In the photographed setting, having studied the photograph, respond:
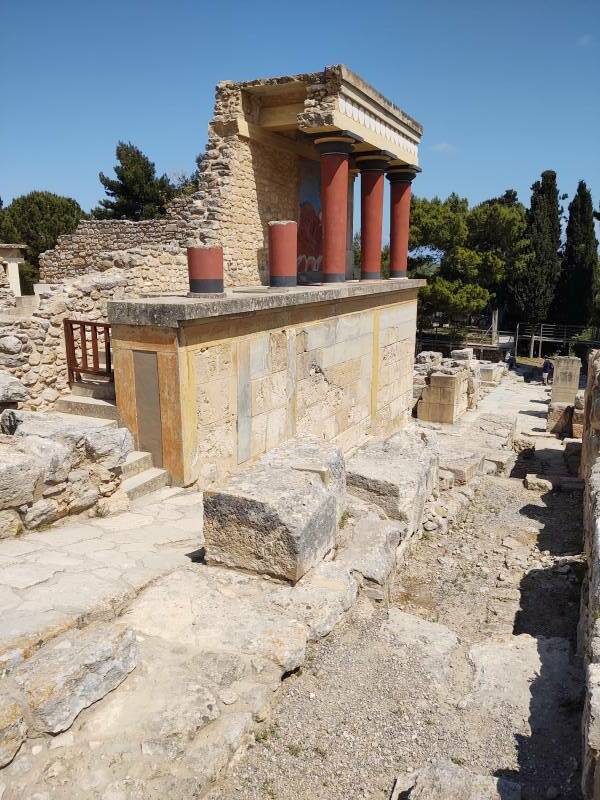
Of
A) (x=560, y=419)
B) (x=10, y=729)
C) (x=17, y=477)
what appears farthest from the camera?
(x=560, y=419)

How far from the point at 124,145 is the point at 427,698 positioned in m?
31.5

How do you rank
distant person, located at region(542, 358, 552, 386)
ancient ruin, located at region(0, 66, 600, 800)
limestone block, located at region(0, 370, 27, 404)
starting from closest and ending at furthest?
ancient ruin, located at region(0, 66, 600, 800)
limestone block, located at region(0, 370, 27, 404)
distant person, located at region(542, 358, 552, 386)

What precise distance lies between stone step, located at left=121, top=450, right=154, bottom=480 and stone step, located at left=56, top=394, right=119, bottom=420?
678 millimetres

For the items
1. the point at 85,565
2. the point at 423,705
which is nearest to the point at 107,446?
the point at 85,565

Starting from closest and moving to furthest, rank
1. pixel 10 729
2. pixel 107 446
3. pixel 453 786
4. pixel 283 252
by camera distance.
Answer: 1. pixel 10 729
2. pixel 453 786
3. pixel 107 446
4. pixel 283 252

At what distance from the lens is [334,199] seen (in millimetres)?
9867

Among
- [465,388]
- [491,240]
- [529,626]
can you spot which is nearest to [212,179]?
[529,626]

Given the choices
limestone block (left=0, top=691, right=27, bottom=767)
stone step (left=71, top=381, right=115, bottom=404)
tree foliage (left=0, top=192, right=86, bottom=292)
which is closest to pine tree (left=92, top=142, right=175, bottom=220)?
tree foliage (left=0, top=192, right=86, bottom=292)

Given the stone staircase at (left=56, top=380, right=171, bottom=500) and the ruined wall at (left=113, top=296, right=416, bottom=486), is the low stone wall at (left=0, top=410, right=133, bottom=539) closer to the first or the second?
the stone staircase at (left=56, top=380, right=171, bottom=500)

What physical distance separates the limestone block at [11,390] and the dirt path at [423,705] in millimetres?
4288

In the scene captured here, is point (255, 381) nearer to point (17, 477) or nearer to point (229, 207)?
point (17, 477)

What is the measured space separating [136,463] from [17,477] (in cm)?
165

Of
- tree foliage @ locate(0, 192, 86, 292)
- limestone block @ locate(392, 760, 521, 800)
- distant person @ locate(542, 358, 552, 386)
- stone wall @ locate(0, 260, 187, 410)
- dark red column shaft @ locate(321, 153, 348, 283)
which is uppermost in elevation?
tree foliage @ locate(0, 192, 86, 292)

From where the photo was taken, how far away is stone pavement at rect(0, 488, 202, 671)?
10.6ft
